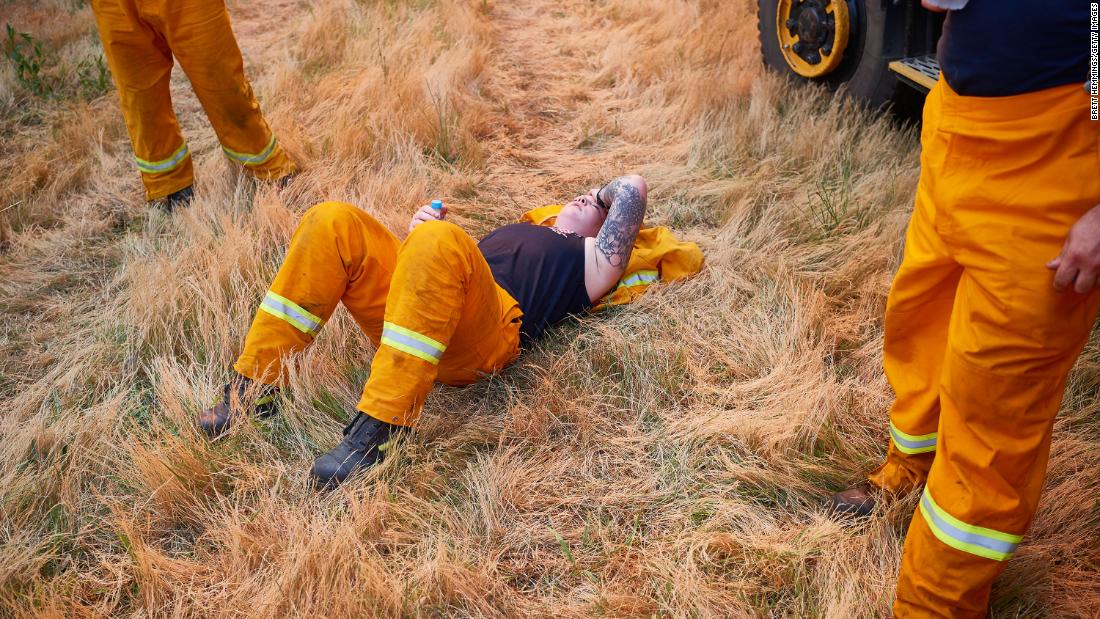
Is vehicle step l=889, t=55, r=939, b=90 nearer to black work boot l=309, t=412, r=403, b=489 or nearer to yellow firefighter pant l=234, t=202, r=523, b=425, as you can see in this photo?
yellow firefighter pant l=234, t=202, r=523, b=425

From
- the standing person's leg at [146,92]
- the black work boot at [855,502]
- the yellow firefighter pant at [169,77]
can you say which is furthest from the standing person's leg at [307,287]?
the standing person's leg at [146,92]

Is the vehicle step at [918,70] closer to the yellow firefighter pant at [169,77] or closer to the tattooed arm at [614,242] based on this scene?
the tattooed arm at [614,242]

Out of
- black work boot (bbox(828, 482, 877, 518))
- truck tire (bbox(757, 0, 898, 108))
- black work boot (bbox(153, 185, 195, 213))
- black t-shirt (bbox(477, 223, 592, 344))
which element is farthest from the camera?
black work boot (bbox(153, 185, 195, 213))

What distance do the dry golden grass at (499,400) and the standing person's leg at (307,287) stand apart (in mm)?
126

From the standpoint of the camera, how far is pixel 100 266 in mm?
3633

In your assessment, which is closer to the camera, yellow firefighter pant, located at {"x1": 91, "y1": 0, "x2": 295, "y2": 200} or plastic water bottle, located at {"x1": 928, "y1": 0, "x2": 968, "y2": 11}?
plastic water bottle, located at {"x1": 928, "y1": 0, "x2": 968, "y2": 11}

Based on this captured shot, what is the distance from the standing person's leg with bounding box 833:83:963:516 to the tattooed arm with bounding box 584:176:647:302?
3.70ft

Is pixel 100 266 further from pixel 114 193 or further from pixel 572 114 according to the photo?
pixel 572 114

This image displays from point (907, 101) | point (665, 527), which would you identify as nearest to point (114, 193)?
point (665, 527)

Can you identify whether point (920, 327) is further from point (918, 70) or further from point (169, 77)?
point (169, 77)

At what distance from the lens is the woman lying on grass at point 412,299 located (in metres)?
2.28

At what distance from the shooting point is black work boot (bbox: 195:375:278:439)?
8.11ft

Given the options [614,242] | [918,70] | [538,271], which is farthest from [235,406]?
[918,70]

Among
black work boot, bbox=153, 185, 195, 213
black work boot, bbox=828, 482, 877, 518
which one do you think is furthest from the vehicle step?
black work boot, bbox=153, 185, 195, 213
